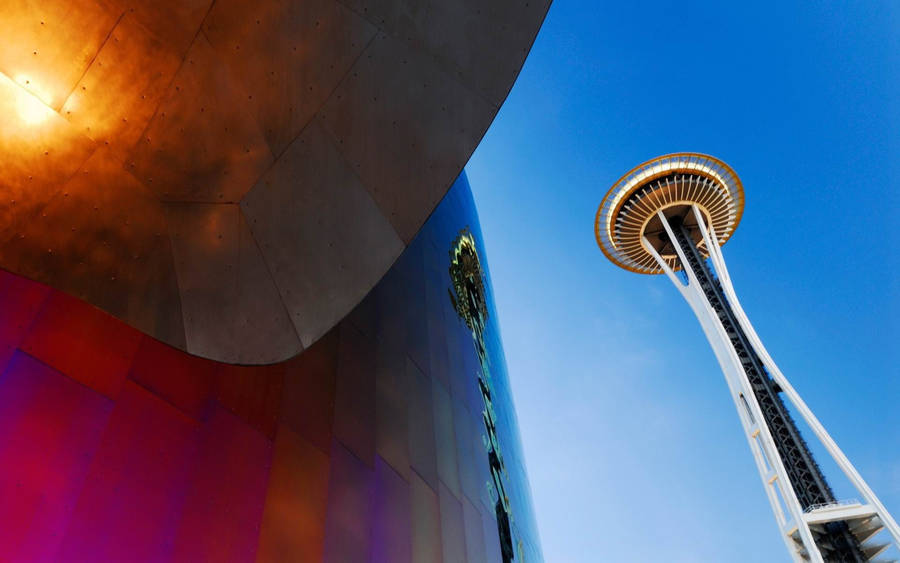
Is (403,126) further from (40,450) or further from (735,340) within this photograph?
(735,340)

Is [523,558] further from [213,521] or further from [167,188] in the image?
[167,188]

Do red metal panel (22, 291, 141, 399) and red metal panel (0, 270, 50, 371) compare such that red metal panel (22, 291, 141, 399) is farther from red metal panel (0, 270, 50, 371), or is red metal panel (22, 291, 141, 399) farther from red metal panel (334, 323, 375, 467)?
red metal panel (334, 323, 375, 467)

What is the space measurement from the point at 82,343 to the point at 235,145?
236 centimetres

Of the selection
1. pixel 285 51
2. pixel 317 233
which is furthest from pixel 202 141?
pixel 317 233

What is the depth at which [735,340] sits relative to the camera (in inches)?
1644

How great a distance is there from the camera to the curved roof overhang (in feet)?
12.1

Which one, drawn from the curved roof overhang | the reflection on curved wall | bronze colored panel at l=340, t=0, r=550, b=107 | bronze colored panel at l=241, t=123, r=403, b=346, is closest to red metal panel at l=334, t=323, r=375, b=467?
the reflection on curved wall

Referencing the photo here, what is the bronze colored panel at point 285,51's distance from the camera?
4.18 m

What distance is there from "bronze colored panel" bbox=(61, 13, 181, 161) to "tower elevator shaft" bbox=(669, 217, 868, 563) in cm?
3905

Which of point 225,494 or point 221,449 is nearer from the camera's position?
point 225,494

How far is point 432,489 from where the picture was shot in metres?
9.67

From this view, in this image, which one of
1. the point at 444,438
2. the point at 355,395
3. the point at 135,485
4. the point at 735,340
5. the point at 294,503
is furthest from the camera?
the point at 735,340

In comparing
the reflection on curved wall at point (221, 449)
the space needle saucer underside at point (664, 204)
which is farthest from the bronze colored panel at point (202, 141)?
the space needle saucer underside at point (664, 204)

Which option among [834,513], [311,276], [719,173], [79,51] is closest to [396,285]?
[311,276]
